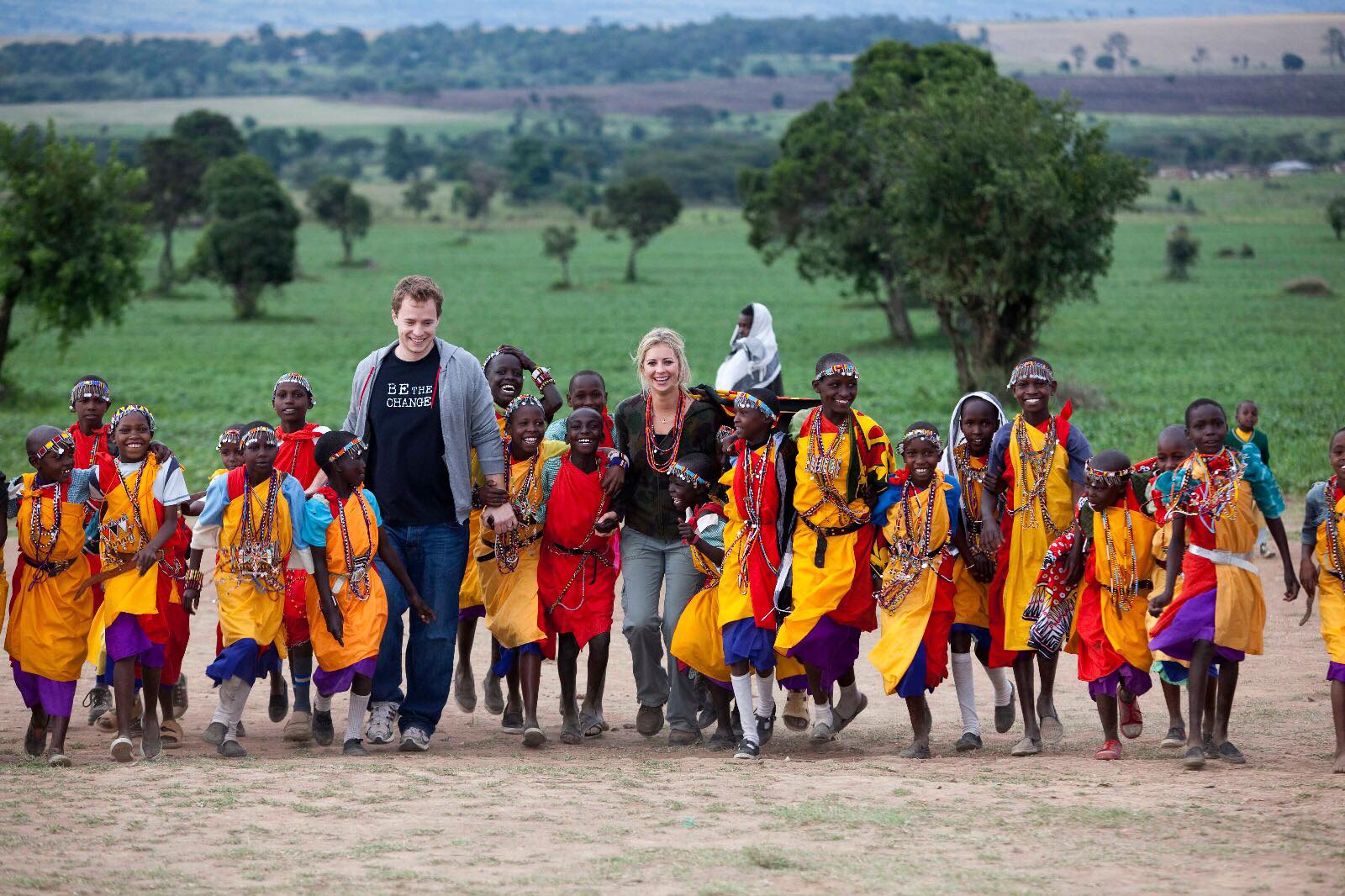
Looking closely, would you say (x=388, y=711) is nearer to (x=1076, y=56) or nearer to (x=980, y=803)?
(x=980, y=803)

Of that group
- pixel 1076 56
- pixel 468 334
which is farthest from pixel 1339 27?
pixel 1076 56

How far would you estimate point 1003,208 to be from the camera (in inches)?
989

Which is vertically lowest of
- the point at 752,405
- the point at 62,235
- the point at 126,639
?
the point at 126,639

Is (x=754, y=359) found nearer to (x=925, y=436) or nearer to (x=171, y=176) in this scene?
(x=925, y=436)

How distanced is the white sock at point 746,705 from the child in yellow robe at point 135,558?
108 inches

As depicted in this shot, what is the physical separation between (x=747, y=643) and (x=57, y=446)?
341 cm

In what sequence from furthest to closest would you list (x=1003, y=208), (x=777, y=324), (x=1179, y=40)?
(x=1179, y=40), (x=777, y=324), (x=1003, y=208)

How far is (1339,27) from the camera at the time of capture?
33406 millimetres

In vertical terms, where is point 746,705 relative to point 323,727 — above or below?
above

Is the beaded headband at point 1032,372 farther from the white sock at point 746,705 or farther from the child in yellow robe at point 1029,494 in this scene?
the white sock at point 746,705

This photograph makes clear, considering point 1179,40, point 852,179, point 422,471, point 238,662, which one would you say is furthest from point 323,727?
point 1179,40

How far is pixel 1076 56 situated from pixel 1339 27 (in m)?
92.2

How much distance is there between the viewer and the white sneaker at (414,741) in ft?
25.2

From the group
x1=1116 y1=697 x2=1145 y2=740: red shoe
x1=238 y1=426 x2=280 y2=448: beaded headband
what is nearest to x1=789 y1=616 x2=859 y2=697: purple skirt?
x1=1116 y1=697 x2=1145 y2=740: red shoe
